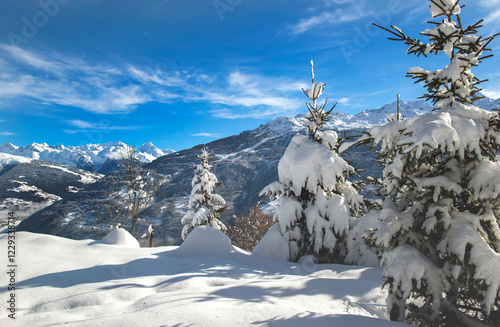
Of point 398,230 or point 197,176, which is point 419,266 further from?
point 197,176

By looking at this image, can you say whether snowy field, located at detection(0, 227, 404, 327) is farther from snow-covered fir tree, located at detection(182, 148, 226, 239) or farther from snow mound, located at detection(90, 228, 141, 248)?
snow-covered fir tree, located at detection(182, 148, 226, 239)

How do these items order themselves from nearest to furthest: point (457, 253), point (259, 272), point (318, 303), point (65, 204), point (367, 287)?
1. point (457, 253)
2. point (318, 303)
3. point (367, 287)
4. point (259, 272)
5. point (65, 204)

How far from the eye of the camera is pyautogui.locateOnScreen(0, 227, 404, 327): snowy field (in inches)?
136

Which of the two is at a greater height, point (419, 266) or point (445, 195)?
point (445, 195)

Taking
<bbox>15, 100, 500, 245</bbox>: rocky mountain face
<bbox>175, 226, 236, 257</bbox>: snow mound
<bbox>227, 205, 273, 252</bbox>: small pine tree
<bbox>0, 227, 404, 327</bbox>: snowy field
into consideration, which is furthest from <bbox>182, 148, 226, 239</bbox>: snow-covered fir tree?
<bbox>15, 100, 500, 245</bbox>: rocky mountain face

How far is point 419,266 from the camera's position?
358 cm

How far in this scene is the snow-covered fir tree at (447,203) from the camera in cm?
338

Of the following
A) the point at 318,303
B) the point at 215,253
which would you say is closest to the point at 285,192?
the point at 215,253

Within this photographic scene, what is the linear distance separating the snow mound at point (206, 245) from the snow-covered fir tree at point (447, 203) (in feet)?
17.0

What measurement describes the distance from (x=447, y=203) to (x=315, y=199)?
566 centimetres

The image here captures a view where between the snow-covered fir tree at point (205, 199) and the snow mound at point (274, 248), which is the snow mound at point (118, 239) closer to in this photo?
the snow mound at point (274, 248)

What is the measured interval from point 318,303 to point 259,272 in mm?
2542

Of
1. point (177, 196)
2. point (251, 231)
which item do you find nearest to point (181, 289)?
point (251, 231)

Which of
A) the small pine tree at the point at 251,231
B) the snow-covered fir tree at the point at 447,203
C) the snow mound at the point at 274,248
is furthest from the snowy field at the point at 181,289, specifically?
the small pine tree at the point at 251,231
